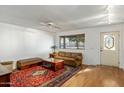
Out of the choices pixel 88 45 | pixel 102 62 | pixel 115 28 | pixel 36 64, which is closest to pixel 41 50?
pixel 36 64

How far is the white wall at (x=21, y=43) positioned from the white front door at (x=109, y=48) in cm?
376

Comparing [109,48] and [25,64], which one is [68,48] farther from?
[25,64]

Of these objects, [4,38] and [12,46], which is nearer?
[4,38]

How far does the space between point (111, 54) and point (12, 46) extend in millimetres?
5041

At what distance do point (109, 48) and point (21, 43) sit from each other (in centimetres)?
468

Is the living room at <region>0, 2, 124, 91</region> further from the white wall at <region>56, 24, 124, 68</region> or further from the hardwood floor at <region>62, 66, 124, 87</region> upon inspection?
the hardwood floor at <region>62, 66, 124, 87</region>

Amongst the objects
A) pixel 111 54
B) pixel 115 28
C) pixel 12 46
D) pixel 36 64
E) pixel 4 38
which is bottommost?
pixel 36 64

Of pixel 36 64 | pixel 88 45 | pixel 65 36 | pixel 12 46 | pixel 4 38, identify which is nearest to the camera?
pixel 4 38

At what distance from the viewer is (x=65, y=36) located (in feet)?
24.6

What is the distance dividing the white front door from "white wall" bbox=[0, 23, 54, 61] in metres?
3.76

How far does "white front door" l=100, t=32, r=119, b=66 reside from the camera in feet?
17.1

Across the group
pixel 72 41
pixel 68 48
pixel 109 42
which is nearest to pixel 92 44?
pixel 109 42
